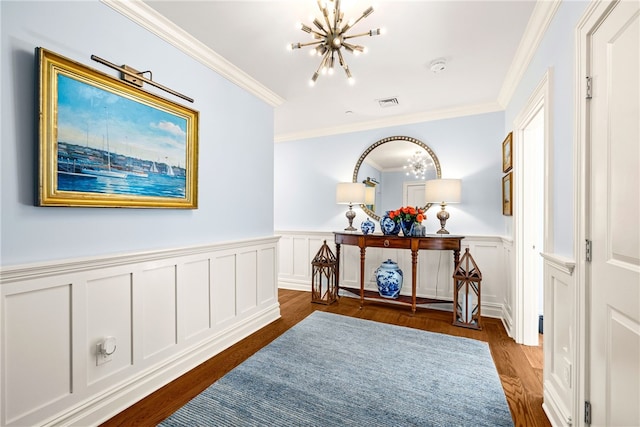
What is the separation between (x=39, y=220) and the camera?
1.36 m

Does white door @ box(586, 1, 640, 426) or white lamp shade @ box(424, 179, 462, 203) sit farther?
white lamp shade @ box(424, 179, 462, 203)

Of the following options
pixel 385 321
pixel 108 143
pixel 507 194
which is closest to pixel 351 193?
pixel 385 321

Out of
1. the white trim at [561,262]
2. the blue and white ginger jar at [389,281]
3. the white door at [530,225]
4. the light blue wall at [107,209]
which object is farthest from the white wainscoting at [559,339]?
the light blue wall at [107,209]

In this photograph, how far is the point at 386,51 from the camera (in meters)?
2.21

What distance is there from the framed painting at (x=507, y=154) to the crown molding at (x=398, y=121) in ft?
1.82

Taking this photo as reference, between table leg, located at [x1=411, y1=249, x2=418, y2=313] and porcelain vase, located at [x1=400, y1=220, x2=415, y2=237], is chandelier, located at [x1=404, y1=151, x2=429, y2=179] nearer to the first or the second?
porcelain vase, located at [x1=400, y1=220, x2=415, y2=237]

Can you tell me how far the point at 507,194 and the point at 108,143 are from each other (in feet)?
11.1

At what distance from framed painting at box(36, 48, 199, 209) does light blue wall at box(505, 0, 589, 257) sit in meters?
2.35

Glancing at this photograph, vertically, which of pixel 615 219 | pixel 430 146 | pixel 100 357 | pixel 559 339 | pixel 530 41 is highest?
pixel 530 41

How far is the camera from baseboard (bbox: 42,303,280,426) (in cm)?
150

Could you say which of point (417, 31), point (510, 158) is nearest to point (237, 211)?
point (417, 31)

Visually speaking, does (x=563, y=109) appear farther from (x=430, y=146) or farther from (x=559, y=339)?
(x=430, y=146)

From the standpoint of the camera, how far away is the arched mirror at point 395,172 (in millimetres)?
3662

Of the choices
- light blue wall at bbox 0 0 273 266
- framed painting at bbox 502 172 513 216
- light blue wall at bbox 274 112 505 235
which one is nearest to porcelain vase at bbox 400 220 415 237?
light blue wall at bbox 274 112 505 235
